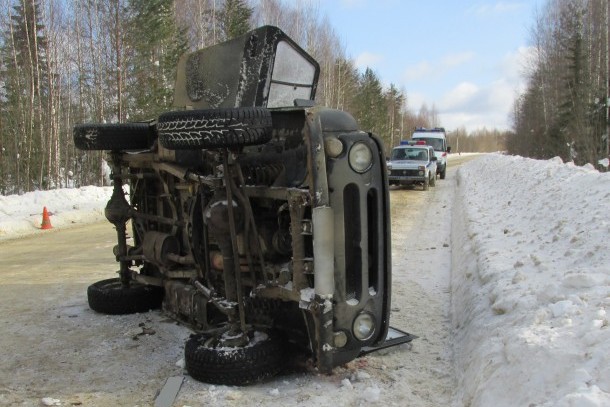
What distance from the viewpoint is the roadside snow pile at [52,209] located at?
507 inches

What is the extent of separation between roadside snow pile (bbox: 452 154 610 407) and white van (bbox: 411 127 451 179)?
2042 cm

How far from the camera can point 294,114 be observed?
369 centimetres

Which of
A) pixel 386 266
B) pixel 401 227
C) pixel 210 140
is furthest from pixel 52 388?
pixel 401 227

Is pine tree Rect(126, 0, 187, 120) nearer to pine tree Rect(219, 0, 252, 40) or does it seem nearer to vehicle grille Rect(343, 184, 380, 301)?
pine tree Rect(219, 0, 252, 40)

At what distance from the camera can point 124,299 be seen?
529cm

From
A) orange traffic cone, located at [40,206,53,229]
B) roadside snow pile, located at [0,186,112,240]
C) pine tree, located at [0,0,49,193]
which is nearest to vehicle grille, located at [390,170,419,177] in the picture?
roadside snow pile, located at [0,186,112,240]

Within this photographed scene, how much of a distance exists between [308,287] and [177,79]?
299cm

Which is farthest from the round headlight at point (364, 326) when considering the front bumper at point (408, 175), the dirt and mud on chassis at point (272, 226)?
the front bumper at point (408, 175)

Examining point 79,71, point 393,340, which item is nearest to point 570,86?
point 79,71

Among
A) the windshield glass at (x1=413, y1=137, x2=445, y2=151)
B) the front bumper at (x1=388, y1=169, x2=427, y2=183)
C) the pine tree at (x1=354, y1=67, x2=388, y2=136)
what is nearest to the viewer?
the front bumper at (x1=388, y1=169, x2=427, y2=183)

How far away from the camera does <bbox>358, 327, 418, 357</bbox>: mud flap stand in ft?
13.0

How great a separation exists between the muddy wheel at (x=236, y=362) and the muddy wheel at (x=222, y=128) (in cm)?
132

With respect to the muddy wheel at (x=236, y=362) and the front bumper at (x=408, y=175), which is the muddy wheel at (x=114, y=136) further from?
the front bumper at (x=408, y=175)

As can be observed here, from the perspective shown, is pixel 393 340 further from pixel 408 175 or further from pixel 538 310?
pixel 408 175
